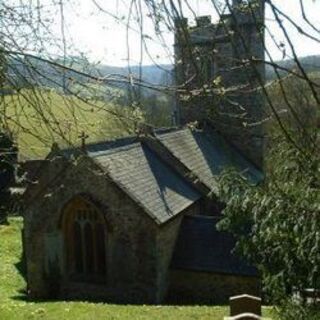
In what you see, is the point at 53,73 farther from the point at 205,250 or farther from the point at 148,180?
the point at 148,180

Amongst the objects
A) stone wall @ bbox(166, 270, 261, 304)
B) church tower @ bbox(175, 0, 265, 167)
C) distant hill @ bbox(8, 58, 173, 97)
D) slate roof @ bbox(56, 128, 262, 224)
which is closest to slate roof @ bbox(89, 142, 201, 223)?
slate roof @ bbox(56, 128, 262, 224)

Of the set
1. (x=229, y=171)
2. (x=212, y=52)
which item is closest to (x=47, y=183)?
(x=229, y=171)

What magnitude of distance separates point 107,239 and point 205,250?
273cm

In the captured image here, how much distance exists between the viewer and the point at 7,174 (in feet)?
93.5

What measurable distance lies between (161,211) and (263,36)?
496 inches

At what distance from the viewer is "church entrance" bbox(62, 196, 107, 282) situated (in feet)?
49.0

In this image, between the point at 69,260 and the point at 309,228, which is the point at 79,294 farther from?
the point at 309,228

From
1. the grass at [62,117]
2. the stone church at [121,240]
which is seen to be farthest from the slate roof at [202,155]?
the grass at [62,117]

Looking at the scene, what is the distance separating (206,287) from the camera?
14469 mm

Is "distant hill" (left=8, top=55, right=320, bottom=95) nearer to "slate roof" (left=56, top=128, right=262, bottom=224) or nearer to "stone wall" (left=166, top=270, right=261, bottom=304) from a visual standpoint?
"slate roof" (left=56, top=128, right=262, bottom=224)

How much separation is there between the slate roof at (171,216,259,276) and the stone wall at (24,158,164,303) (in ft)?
3.78

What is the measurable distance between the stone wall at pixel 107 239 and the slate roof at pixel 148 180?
296mm

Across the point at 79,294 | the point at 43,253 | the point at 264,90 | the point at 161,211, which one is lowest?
the point at 79,294

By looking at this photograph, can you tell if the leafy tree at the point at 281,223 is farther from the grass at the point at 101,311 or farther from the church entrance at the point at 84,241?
the church entrance at the point at 84,241
